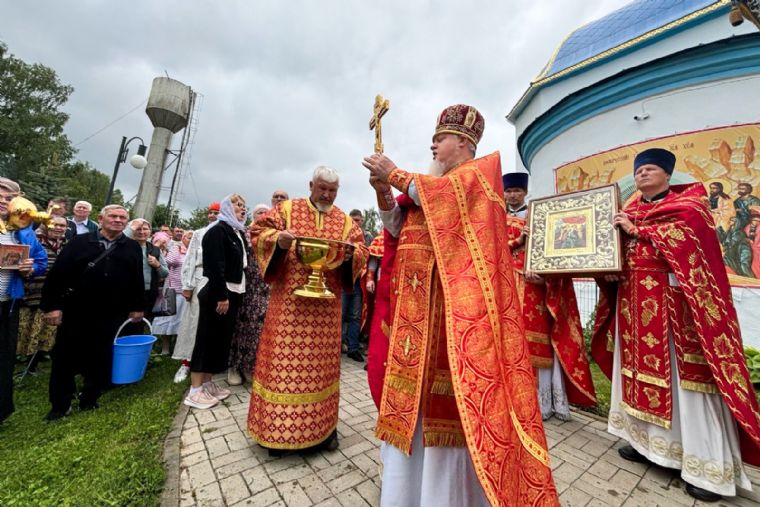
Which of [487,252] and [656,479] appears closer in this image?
[487,252]

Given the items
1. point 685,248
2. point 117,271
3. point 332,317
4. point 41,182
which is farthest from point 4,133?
point 685,248

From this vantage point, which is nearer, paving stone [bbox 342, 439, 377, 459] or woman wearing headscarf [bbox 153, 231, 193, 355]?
paving stone [bbox 342, 439, 377, 459]

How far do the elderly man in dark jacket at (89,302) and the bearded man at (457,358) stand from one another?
146 inches

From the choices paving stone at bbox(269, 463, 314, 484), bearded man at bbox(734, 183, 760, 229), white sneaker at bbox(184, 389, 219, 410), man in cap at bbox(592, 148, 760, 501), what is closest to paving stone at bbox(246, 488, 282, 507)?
paving stone at bbox(269, 463, 314, 484)

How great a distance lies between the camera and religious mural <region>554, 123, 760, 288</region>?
221 inches

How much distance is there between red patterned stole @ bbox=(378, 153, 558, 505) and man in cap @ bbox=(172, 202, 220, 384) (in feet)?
11.4

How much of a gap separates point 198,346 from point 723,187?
898 cm

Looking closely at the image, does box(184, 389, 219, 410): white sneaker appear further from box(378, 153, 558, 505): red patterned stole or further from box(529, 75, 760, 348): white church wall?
box(529, 75, 760, 348): white church wall

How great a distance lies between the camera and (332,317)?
9.81 feet

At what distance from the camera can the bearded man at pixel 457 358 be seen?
4.80ft

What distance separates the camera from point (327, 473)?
262 centimetres

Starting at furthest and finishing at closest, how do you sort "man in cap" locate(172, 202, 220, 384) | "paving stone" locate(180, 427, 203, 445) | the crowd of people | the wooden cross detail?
1. "man in cap" locate(172, 202, 220, 384)
2. "paving stone" locate(180, 427, 203, 445)
3. the wooden cross detail
4. the crowd of people

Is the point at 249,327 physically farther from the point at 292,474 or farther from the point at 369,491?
the point at 369,491

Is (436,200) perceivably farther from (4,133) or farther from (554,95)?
(4,133)
